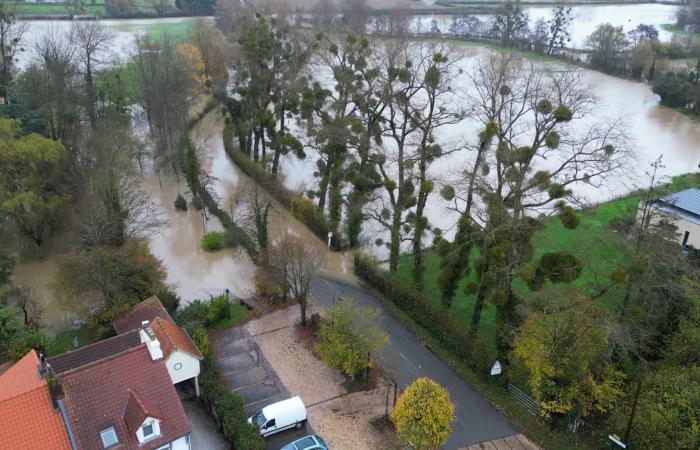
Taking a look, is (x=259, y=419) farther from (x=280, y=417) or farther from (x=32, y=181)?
(x=32, y=181)

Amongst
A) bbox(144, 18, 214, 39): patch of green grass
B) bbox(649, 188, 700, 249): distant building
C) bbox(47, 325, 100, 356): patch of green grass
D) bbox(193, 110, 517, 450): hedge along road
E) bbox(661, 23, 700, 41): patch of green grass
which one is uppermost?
bbox(661, 23, 700, 41): patch of green grass

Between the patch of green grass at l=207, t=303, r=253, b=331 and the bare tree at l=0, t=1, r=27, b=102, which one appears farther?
the bare tree at l=0, t=1, r=27, b=102

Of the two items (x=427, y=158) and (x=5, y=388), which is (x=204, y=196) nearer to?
(x=427, y=158)

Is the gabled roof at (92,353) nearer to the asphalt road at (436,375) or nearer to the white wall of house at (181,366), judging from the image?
the white wall of house at (181,366)

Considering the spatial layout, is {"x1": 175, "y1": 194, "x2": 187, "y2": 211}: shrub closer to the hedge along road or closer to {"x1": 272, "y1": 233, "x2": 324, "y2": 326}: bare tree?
the hedge along road

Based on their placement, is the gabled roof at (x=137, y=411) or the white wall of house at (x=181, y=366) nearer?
the gabled roof at (x=137, y=411)

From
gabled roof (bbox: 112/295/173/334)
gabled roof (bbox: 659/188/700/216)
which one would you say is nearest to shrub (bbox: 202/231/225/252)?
gabled roof (bbox: 112/295/173/334)

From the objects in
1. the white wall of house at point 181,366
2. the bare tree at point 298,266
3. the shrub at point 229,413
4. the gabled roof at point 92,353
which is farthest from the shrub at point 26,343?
the bare tree at point 298,266
